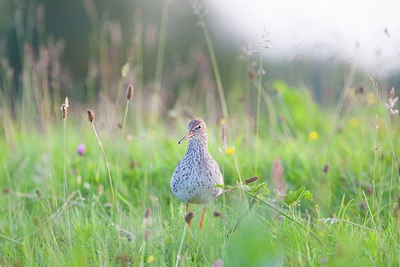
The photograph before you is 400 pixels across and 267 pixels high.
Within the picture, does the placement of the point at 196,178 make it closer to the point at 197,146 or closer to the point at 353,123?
the point at 197,146

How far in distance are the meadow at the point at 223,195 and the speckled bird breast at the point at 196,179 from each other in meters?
0.17

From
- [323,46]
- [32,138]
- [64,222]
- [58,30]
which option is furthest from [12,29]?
→ [64,222]

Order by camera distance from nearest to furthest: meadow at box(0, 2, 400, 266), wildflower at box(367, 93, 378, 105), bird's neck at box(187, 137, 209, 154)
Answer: meadow at box(0, 2, 400, 266)
bird's neck at box(187, 137, 209, 154)
wildflower at box(367, 93, 378, 105)

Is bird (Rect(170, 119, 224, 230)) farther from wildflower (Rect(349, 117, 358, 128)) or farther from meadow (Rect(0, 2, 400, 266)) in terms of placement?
wildflower (Rect(349, 117, 358, 128))

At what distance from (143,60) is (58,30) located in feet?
8.52

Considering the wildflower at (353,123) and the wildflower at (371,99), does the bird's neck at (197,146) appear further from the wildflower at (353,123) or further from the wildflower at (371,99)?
the wildflower at (371,99)

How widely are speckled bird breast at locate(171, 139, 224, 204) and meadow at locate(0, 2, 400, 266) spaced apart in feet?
0.56

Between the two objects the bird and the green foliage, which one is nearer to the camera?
the green foliage

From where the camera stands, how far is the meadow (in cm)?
Answer: 245

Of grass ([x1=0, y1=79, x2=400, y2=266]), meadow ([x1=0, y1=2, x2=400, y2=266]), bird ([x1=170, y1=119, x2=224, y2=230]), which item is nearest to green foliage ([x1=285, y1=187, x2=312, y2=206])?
meadow ([x1=0, y1=2, x2=400, y2=266])

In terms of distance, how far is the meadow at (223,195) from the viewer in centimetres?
245

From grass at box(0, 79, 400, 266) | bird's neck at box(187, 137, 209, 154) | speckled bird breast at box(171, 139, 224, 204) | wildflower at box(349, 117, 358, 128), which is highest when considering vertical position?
bird's neck at box(187, 137, 209, 154)

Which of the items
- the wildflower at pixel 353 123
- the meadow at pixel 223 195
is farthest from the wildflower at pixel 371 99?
the wildflower at pixel 353 123

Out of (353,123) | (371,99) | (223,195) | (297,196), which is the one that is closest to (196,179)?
(223,195)
